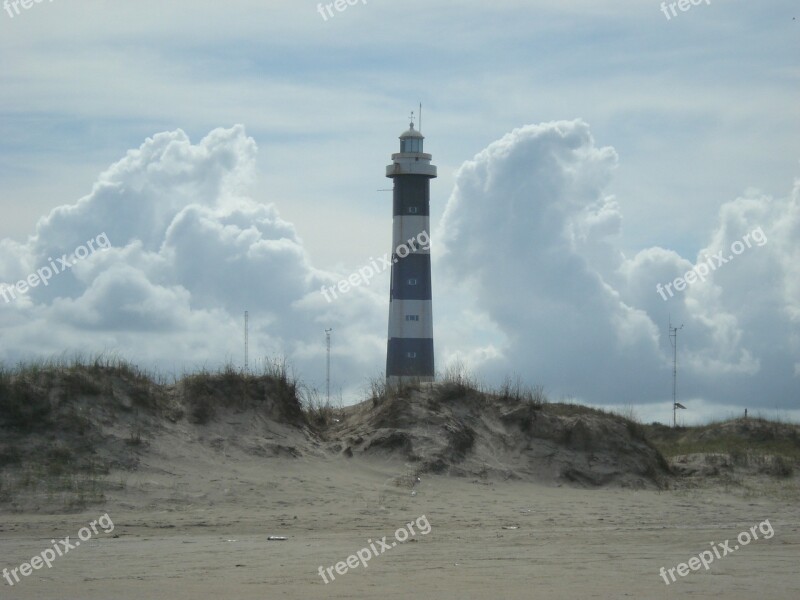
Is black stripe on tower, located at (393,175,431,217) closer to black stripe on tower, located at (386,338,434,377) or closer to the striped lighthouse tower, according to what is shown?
the striped lighthouse tower

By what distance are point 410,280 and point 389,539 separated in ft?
75.8

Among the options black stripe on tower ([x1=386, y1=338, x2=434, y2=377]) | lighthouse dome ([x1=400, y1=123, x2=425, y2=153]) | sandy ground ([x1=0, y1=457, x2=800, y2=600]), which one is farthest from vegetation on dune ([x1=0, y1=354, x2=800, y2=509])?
lighthouse dome ([x1=400, y1=123, x2=425, y2=153])

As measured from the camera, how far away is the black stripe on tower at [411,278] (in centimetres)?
3747

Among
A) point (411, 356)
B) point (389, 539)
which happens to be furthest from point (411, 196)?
point (389, 539)

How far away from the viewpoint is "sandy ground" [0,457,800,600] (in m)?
11.9

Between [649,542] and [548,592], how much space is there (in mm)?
3707

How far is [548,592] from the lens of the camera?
1169cm

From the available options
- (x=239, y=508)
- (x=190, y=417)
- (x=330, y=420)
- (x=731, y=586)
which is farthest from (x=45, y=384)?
(x=731, y=586)

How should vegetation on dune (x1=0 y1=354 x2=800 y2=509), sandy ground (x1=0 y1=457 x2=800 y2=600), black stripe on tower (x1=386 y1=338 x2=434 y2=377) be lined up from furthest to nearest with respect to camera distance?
black stripe on tower (x1=386 y1=338 x2=434 y2=377) → vegetation on dune (x1=0 y1=354 x2=800 y2=509) → sandy ground (x1=0 y1=457 x2=800 y2=600)

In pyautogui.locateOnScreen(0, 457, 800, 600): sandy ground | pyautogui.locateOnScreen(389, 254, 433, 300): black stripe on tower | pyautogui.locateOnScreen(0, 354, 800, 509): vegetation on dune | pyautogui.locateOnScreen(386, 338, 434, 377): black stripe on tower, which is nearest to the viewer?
pyautogui.locateOnScreen(0, 457, 800, 600): sandy ground

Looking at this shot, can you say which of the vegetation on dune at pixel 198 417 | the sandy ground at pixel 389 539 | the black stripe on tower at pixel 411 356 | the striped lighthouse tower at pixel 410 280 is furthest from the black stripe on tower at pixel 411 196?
the sandy ground at pixel 389 539

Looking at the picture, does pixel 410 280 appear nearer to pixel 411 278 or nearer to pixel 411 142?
pixel 411 278

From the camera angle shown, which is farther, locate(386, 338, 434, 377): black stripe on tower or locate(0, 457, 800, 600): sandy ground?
locate(386, 338, 434, 377): black stripe on tower

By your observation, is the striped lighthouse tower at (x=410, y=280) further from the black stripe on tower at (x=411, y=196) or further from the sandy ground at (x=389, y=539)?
the sandy ground at (x=389, y=539)
